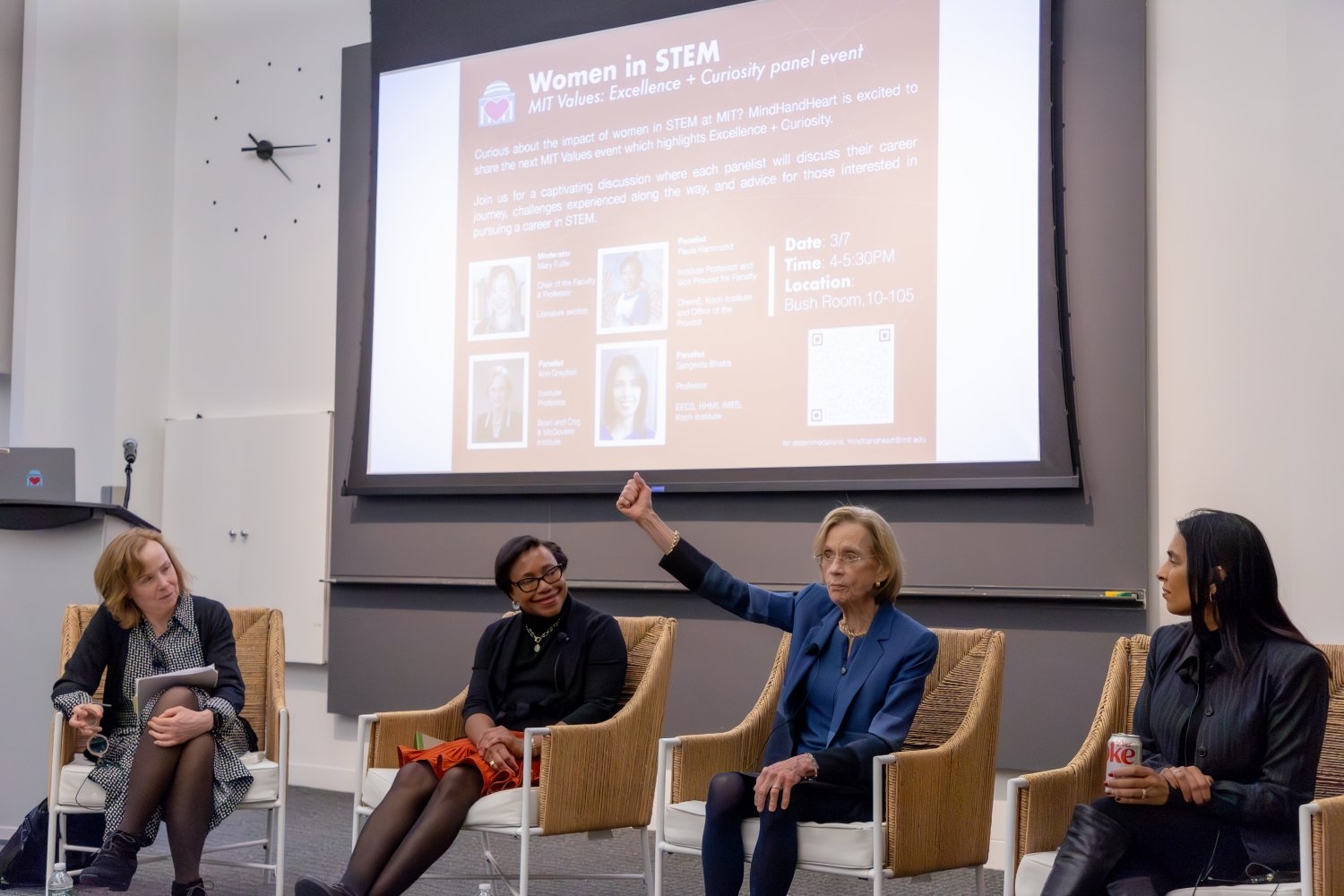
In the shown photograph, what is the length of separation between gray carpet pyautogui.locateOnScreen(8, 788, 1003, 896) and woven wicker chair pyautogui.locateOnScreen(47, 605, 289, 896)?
10cm

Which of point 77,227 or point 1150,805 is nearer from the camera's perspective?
point 1150,805

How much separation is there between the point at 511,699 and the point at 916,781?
1237mm

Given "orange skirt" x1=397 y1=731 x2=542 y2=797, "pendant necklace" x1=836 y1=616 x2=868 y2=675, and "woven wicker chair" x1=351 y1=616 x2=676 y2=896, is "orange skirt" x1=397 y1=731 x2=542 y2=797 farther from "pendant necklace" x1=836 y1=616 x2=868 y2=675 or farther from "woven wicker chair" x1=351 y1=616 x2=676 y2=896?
"pendant necklace" x1=836 y1=616 x2=868 y2=675

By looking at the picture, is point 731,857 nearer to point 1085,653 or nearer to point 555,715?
point 555,715

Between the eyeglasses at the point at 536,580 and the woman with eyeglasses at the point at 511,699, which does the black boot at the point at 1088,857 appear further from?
the eyeglasses at the point at 536,580

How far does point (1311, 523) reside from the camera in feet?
12.5

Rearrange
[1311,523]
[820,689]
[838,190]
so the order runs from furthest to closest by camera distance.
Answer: [838,190] → [1311,523] → [820,689]

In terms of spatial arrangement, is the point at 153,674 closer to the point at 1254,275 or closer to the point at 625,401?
the point at 625,401

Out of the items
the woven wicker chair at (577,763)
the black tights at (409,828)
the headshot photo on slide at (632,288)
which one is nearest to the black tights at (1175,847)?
the woven wicker chair at (577,763)

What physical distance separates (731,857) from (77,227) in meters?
4.80

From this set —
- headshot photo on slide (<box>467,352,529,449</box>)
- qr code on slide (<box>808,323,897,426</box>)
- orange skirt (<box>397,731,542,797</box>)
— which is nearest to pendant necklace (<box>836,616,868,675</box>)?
orange skirt (<box>397,731,542,797</box>)

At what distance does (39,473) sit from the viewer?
426cm

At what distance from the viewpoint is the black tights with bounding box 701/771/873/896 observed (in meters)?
2.73

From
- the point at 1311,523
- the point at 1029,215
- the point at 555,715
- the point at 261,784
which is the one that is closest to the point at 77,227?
the point at 261,784
